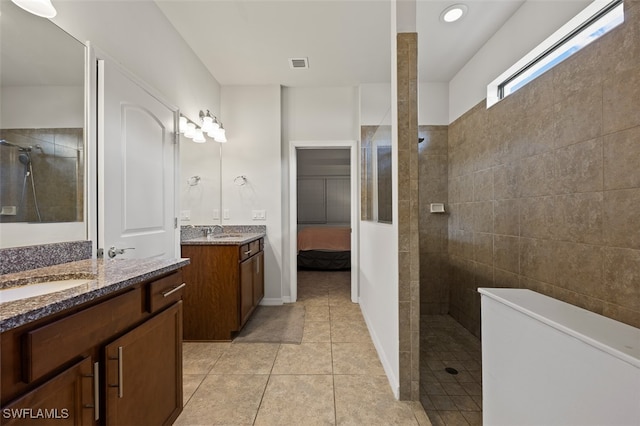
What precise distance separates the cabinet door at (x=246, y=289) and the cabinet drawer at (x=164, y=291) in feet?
3.44

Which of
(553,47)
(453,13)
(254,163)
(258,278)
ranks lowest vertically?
(258,278)

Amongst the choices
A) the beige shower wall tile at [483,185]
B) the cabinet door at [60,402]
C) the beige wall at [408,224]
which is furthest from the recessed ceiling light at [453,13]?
the cabinet door at [60,402]

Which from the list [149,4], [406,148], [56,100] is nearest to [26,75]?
[56,100]

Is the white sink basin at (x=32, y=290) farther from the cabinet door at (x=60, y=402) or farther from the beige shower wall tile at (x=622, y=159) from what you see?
the beige shower wall tile at (x=622, y=159)

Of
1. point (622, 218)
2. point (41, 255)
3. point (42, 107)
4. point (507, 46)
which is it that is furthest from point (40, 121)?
point (507, 46)

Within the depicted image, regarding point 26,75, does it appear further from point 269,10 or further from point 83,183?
point 269,10

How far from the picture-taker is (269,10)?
78.0 inches

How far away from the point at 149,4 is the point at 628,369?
3.06 m

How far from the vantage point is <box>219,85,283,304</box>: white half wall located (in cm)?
313

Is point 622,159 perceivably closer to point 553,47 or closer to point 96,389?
point 553,47

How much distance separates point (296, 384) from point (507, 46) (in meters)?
2.99

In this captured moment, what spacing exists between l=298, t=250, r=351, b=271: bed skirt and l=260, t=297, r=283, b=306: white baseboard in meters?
1.75

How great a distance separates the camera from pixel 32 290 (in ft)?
3.01

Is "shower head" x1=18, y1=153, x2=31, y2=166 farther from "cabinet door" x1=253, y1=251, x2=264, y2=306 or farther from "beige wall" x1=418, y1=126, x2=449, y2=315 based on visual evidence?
"beige wall" x1=418, y1=126, x2=449, y2=315
